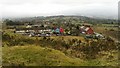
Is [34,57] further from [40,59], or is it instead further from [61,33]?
[61,33]

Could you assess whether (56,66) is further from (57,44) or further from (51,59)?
(57,44)

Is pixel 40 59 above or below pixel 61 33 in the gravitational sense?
above

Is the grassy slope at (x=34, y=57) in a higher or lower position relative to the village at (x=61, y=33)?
higher

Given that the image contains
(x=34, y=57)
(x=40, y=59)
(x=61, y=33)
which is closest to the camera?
(x=40, y=59)

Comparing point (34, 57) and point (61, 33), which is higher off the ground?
point (34, 57)

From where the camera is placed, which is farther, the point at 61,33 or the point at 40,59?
the point at 61,33

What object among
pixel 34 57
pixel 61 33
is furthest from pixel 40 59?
pixel 61 33

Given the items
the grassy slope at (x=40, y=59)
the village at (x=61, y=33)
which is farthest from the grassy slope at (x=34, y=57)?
the village at (x=61, y=33)

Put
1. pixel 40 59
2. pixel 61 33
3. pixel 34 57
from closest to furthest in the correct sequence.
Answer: pixel 40 59, pixel 34 57, pixel 61 33

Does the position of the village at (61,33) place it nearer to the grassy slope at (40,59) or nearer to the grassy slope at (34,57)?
the grassy slope at (40,59)

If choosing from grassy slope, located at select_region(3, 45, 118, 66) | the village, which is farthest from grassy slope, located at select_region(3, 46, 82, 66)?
the village

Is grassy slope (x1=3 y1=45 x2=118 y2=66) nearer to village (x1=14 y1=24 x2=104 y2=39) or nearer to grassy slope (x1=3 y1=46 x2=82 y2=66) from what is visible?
grassy slope (x1=3 y1=46 x2=82 y2=66)
